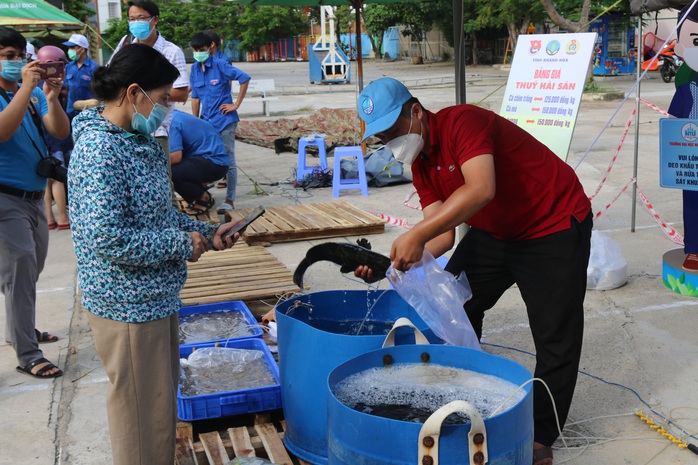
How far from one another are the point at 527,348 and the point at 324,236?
3111 millimetres

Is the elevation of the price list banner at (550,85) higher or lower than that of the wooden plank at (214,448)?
higher

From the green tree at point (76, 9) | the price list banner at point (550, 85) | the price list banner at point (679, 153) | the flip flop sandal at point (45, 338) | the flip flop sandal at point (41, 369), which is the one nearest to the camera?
the flip flop sandal at point (41, 369)

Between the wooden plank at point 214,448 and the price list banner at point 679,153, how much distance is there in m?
4.07

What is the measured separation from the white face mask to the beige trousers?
113cm

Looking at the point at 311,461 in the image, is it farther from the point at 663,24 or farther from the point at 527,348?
the point at 663,24

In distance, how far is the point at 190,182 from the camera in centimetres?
795

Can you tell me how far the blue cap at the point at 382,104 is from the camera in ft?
9.87

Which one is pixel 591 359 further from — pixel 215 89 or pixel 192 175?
pixel 215 89

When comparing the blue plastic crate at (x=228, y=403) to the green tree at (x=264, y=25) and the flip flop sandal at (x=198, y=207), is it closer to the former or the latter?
the flip flop sandal at (x=198, y=207)

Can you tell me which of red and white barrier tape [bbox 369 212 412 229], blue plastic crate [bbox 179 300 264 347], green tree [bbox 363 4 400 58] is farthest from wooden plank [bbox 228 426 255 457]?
green tree [bbox 363 4 400 58]

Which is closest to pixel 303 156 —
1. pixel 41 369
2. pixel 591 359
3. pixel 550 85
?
pixel 550 85

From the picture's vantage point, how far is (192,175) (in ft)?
26.0

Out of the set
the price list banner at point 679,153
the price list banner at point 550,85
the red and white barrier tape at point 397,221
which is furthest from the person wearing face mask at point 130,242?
the red and white barrier tape at point 397,221

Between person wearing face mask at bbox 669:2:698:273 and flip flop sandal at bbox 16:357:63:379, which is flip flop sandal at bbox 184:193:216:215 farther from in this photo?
person wearing face mask at bbox 669:2:698:273
